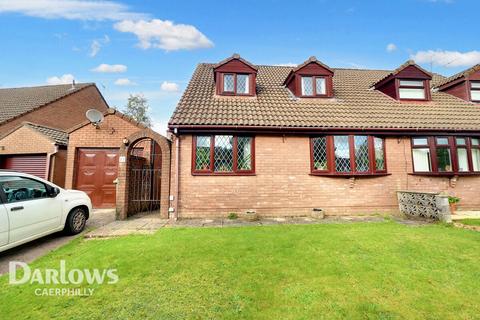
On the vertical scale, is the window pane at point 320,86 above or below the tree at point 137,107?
below

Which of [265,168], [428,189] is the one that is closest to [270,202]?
[265,168]

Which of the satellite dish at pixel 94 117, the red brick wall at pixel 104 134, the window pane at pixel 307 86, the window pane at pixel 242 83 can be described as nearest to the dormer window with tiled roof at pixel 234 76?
the window pane at pixel 242 83

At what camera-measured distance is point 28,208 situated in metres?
4.73

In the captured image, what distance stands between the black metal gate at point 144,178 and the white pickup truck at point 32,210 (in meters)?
2.11

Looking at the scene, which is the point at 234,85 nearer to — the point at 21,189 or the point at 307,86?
the point at 307,86

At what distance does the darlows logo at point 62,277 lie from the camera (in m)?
3.30

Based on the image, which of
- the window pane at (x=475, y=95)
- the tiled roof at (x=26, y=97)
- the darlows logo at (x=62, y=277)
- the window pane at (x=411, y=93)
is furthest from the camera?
the tiled roof at (x=26, y=97)

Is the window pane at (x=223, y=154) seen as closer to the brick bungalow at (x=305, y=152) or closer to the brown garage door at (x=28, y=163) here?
the brick bungalow at (x=305, y=152)

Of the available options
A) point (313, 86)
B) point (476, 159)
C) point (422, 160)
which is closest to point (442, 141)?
point (422, 160)

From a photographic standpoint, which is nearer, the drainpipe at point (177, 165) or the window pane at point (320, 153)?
the drainpipe at point (177, 165)

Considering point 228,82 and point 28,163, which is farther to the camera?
point 28,163

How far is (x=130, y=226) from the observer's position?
677 cm

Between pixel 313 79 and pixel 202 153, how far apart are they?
6786mm

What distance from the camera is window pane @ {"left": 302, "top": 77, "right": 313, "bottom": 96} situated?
34.2 feet
